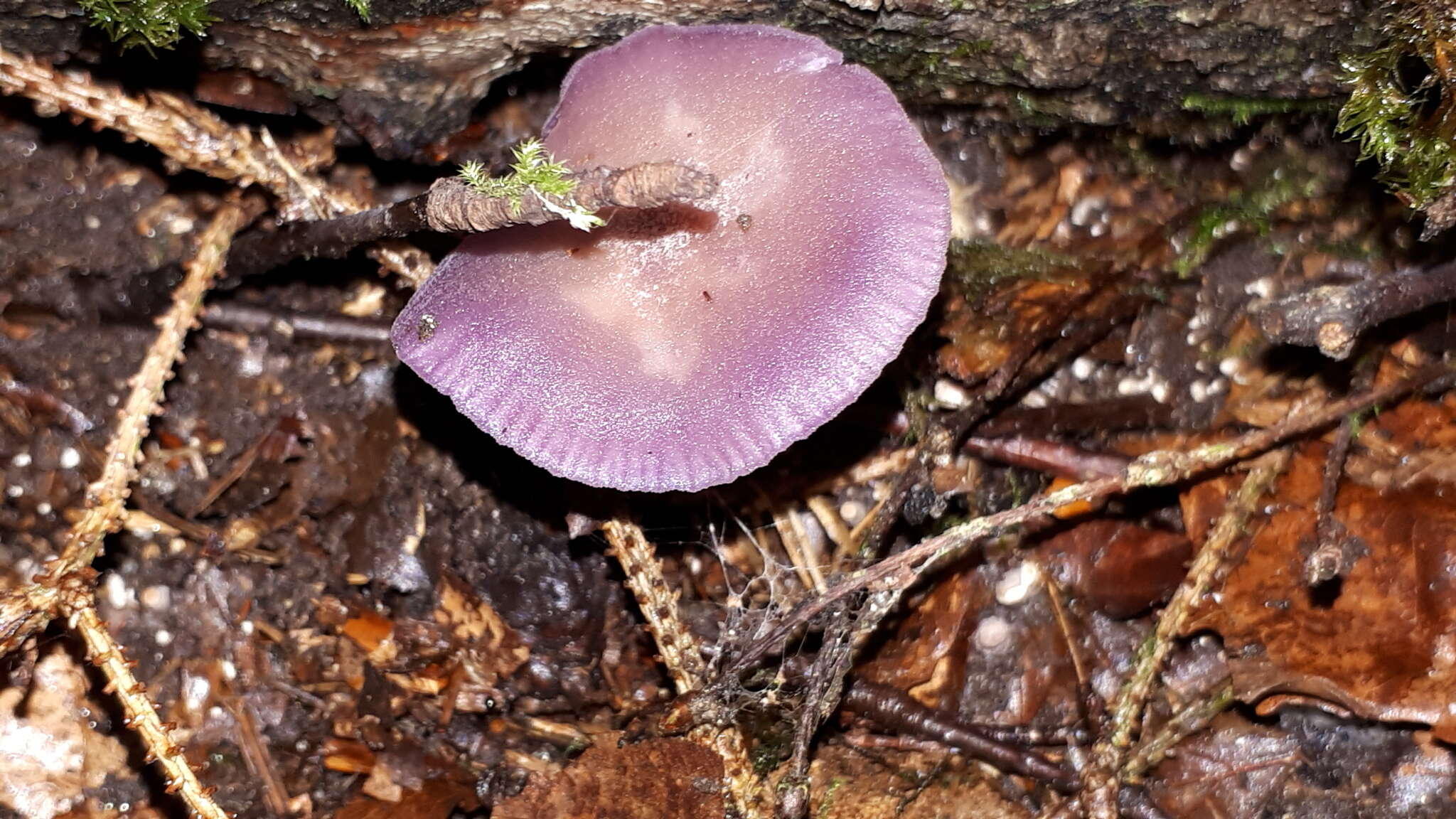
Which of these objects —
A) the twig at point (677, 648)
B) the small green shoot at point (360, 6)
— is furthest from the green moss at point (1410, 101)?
the small green shoot at point (360, 6)

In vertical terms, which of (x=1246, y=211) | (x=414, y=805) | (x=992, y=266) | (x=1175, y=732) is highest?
(x=1246, y=211)

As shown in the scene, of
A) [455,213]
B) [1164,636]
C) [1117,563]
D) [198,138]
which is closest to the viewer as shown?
[455,213]

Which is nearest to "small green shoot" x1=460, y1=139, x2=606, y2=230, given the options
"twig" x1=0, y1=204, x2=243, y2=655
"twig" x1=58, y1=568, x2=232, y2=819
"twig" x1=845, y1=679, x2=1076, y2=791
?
"twig" x1=0, y1=204, x2=243, y2=655

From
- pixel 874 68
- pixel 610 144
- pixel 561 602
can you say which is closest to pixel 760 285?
pixel 610 144

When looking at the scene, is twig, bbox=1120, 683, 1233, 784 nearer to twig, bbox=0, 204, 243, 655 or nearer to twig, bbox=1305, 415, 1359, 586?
twig, bbox=1305, 415, 1359, 586

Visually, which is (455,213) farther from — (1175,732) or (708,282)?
(1175,732)

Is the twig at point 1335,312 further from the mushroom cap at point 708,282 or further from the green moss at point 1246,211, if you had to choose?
the mushroom cap at point 708,282

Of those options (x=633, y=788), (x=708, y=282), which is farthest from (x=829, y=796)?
(x=708, y=282)
